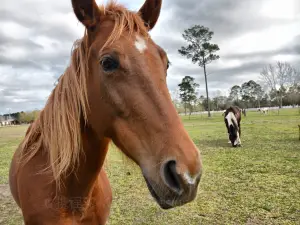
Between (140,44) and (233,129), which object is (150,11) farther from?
(233,129)

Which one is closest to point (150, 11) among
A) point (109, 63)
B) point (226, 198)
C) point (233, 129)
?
point (109, 63)

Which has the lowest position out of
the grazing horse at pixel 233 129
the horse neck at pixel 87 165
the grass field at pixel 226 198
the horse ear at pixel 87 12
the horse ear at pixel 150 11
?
the grass field at pixel 226 198

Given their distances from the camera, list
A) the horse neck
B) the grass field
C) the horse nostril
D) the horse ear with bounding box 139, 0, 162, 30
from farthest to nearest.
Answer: the grass field
the horse ear with bounding box 139, 0, 162, 30
the horse neck
the horse nostril

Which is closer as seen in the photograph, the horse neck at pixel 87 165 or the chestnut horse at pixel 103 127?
the chestnut horse at pixel 103 127

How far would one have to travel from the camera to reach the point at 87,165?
1.91 meters

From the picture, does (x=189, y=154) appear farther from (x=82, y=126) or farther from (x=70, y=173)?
(x=70, y=173)

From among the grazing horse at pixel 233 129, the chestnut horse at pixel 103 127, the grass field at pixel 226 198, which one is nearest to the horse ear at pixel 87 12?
the chestnut horse at pixel 103 127

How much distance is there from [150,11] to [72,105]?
101cm

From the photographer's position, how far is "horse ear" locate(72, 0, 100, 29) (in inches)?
66.7

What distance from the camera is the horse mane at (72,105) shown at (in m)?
1.73

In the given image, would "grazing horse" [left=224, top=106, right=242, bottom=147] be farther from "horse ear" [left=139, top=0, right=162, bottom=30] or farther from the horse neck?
the horse neck

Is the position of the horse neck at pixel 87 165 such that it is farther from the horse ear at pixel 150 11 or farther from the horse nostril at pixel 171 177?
the horse ear at pixel 150 11

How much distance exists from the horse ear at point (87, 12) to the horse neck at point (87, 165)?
0.79 m

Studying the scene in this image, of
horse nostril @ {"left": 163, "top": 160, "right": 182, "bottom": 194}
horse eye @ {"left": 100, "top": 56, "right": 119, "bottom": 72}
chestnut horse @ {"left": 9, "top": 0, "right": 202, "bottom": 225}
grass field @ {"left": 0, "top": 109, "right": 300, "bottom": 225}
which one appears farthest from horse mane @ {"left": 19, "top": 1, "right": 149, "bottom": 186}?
horse nostril @ {"left": 163, "top": 160, "right": 182, "bottom": 194}
